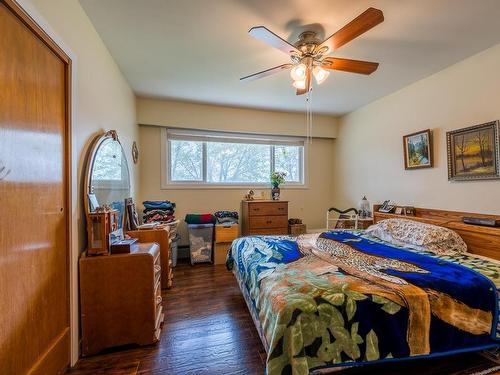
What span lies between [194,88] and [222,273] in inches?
105

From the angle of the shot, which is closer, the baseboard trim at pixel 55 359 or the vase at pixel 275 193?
the baseboard trim at pixel 55 359

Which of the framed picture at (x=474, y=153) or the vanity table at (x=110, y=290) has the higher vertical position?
the framed picture at (x=474, y=153)

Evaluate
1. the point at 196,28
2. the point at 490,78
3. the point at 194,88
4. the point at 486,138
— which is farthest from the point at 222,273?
the point at 490,78

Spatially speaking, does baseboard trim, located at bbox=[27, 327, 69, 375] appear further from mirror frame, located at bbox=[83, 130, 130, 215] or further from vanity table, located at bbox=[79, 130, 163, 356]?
mirror frame, located at bbox=[83, 130, 130, 215]

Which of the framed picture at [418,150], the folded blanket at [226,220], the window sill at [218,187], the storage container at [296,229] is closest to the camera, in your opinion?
the framed picture at [418,150]

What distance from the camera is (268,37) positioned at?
1.73 metres

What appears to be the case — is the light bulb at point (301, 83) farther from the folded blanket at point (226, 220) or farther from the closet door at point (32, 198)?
the folded blanket at point (226, 220)

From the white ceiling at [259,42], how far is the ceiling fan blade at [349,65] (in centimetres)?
27

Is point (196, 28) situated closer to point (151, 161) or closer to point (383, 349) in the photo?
point (151, 161)

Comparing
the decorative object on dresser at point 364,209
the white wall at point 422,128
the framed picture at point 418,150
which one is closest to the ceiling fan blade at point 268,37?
the white wall at point 422,128

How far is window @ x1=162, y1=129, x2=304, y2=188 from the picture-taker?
413 cm

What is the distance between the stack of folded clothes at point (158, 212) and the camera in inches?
137

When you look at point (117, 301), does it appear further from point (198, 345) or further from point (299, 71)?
point (299, 71)

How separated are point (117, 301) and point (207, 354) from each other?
0.78m
